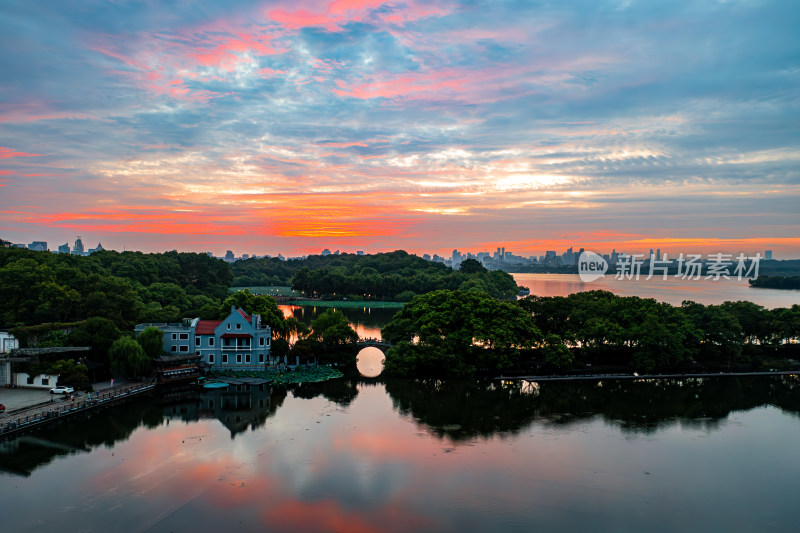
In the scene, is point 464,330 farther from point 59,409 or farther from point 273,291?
point 273,291

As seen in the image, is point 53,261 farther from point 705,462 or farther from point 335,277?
point 335,277

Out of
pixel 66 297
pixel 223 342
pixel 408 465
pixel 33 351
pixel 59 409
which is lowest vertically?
pixel 408 465

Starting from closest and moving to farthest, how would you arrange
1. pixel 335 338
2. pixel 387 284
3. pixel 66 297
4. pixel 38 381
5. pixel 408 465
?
pixel 408 465 < pixel 38 381 < pixel 66 297 < pixel 335 338 < pixel 387 284

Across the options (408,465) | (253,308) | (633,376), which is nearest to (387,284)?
(253,308)

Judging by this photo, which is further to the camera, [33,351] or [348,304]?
[348,304]

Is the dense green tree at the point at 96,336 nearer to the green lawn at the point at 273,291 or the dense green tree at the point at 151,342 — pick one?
the dense green tree at the point at 151,342

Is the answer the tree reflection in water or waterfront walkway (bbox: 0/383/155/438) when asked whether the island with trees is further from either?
waterfront walkway (bbox: 0/383/155/438)

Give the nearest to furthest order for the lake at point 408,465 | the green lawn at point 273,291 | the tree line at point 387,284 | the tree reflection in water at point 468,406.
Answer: the lake at point 408,465 → the tree reflection in water at point 468,406 → the tree line at point 387,284 → the green lawn at point 273,291

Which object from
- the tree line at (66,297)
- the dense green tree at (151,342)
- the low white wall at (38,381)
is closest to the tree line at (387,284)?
the tree line at (66,297)
